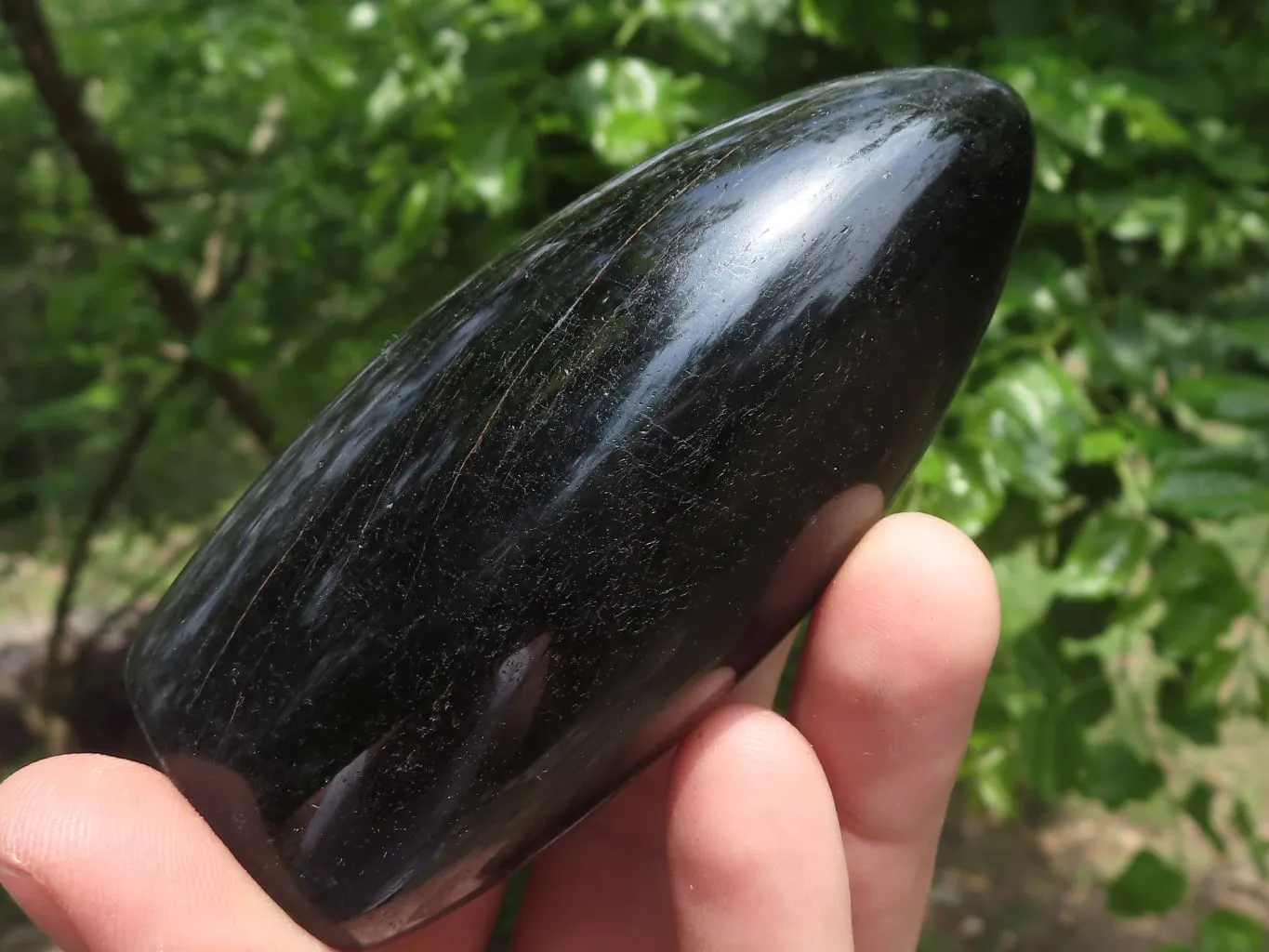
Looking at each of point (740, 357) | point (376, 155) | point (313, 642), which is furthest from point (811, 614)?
point (376, 155)

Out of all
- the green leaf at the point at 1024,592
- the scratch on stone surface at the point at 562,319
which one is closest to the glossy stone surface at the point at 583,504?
the scratch on stone surface at the point at 562,319

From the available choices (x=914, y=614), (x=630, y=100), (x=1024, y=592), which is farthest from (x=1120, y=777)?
(x=1024, y=592)

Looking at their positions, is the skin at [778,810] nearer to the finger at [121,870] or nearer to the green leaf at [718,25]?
the finger at [121,870]

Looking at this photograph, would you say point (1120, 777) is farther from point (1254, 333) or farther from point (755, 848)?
point (755, 848)

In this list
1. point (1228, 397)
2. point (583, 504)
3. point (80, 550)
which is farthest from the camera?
point (80, 550)

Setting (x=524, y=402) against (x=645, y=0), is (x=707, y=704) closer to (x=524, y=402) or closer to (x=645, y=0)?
(x=524, y=402)

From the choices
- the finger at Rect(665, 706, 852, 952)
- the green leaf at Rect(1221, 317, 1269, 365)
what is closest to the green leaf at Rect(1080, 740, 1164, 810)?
the green leaf at Rect(1221, 317, 1269, 365)
